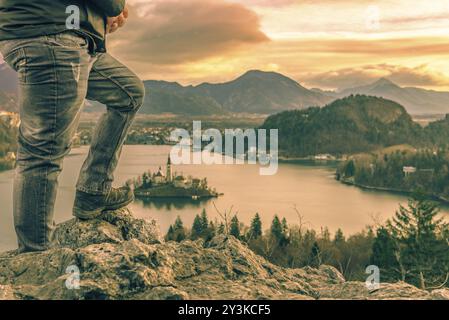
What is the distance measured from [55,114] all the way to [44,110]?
4cm

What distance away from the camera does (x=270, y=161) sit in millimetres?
58156

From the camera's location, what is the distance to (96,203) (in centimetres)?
264

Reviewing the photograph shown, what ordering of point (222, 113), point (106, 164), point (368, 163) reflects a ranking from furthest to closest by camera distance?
point (222, 113)
point (368, 163)
point (106, 164)

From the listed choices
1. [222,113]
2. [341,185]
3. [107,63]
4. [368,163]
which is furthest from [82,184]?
[222,113]

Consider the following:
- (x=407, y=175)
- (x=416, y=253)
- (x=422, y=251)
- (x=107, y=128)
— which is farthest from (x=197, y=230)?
(x=407, y=175)

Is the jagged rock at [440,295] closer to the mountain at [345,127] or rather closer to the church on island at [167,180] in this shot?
the church on island at [167,180]

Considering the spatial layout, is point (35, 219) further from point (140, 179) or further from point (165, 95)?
point (165, 95)

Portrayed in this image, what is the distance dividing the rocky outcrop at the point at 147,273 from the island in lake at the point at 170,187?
35.6 m

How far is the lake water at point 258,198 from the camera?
30975 millimetres

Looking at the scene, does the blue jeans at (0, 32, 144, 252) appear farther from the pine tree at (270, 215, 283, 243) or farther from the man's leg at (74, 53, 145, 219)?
the pine tree at (270, 215, 283, 243)

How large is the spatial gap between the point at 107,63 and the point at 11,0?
0.43 meters

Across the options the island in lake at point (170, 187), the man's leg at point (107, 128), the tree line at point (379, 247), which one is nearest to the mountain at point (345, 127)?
the island in lake at point (170, 187)

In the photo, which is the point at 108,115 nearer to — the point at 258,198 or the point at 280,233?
the point at 280,233
